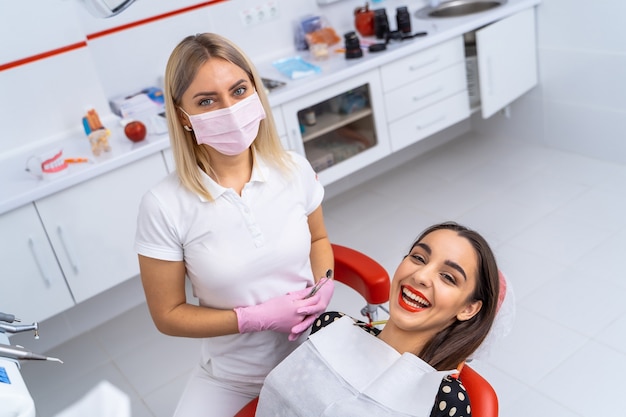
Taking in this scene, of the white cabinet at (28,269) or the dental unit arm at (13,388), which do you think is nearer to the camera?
the dental unit arm at (13,388)

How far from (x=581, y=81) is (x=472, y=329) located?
2.46 metres

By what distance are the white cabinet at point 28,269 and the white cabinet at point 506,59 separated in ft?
7.34

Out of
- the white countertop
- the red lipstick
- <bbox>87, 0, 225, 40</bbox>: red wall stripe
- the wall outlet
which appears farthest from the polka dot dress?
the wall outlet

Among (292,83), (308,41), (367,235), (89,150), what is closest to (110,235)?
(89,150)

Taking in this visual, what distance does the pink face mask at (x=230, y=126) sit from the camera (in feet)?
5.06

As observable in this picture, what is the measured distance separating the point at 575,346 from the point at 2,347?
1.95 metres

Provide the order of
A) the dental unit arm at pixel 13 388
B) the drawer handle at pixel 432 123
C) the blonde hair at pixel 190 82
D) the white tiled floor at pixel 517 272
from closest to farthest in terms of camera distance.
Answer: the dental unit arm at pixel 13 388, the blonde hair at pixel 190 82, the white tiled floor at pixel 517 272, the drawer handle at pixel 432 123

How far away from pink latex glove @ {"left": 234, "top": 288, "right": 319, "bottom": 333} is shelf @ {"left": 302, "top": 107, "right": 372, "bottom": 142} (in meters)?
1.53

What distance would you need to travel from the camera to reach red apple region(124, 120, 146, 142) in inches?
100

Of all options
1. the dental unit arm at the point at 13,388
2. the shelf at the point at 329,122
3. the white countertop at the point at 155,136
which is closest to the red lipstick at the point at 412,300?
the dental unit arm at the point at 13,388

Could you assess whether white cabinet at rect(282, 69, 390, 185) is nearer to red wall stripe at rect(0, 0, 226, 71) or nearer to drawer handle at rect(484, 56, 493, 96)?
drawer handle at rect(484, 56, 493, 96)

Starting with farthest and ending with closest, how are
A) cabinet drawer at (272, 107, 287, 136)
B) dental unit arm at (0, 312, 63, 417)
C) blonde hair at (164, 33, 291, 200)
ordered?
cabinet drawer at (272, 107, 287, 136)
blonde hair at (164, 33, 291, 200)
dental unit arm at (0, 312, 63, 417)

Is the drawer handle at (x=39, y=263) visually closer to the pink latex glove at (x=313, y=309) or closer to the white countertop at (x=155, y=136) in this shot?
the white countertop at (x=155, y=136)

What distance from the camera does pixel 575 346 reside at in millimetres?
2326
